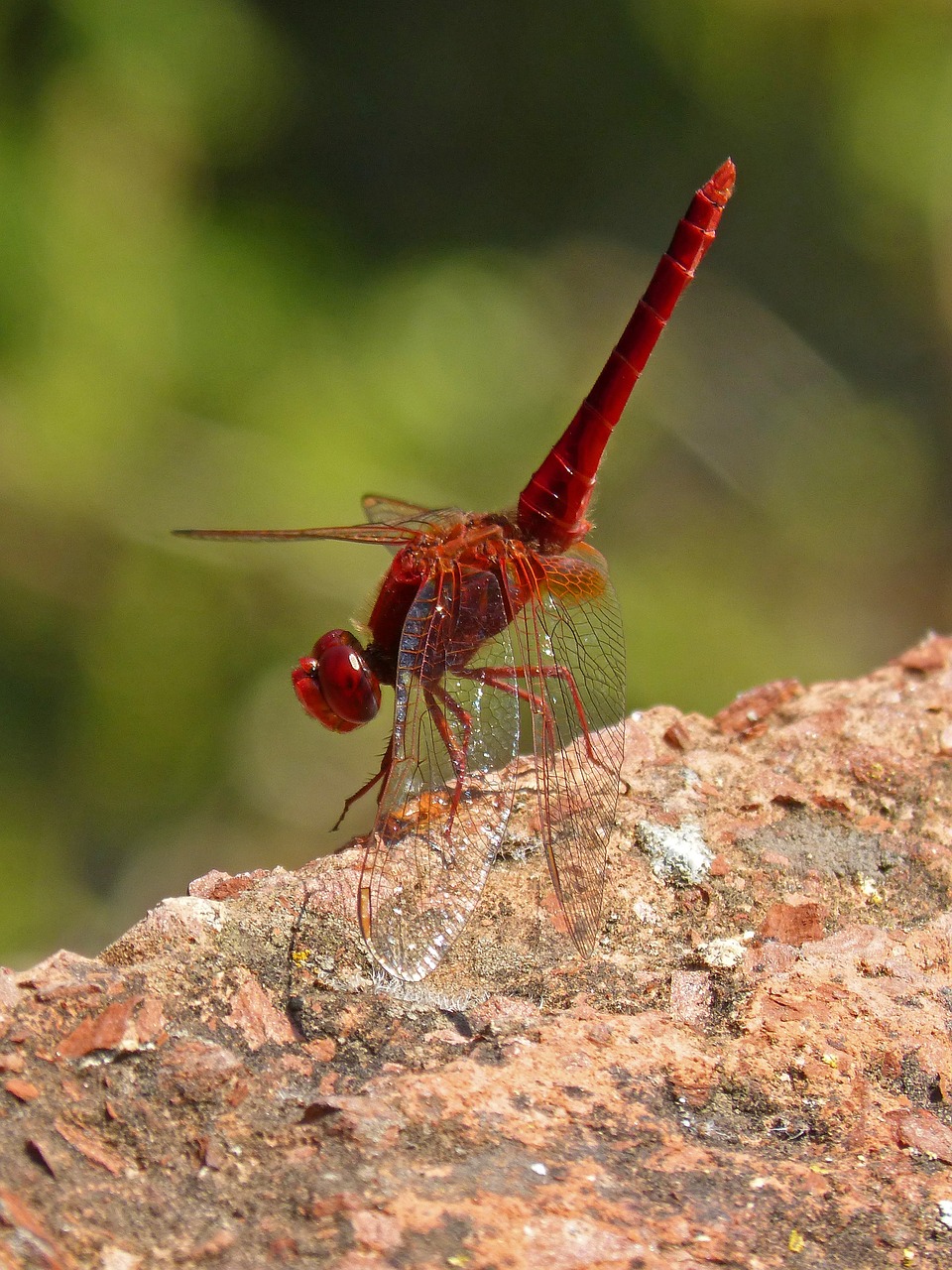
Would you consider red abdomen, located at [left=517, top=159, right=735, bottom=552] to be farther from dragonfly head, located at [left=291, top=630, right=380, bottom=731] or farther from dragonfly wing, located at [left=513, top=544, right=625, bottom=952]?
dragonfly head, located at [left=291, top=630, right=380, bottom=731]

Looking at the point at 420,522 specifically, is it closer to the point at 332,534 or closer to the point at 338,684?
the point at 332,534

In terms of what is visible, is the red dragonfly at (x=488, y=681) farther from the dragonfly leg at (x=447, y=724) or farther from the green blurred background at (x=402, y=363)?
the green blurred background at (x=402, y=363)

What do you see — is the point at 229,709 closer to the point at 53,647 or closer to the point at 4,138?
the point at 53,647

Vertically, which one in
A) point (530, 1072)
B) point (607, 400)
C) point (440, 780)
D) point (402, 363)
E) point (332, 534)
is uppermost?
point (402, 363)

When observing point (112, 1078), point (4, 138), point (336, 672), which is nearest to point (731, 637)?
point (336, 672)

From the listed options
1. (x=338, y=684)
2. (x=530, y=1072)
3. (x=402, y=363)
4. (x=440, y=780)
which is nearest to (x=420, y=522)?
(x=338, y=684)
